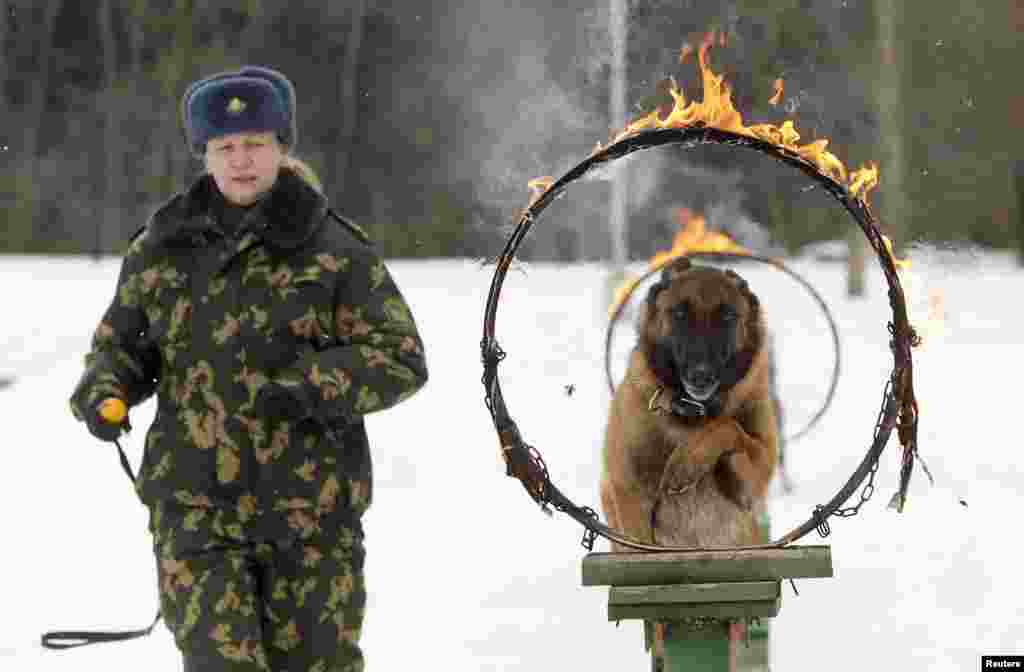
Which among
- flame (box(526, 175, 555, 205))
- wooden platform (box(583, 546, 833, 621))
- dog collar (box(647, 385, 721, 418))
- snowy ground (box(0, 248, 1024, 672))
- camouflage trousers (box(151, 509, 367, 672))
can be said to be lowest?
snowy ground (box(0, 248, 1024, 672))

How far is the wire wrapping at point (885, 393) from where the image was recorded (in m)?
4.08

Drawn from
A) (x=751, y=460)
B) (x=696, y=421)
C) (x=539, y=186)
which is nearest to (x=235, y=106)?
(x=539, y=186)

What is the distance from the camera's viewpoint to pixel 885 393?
414 cm

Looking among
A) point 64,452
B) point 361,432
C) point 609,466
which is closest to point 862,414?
point 64,452

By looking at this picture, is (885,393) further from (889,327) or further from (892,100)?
(892,100)

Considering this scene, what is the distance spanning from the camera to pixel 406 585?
21.2 feet

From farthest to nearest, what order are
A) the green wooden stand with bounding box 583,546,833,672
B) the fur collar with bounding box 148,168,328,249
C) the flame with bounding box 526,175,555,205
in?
the flame with bounding box 526,175,555,205 < the green wooden stand with bounding box 583,546,833,672 < the fur collar with bounding box 148,168,328,249

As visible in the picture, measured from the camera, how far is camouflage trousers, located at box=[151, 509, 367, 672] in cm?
333

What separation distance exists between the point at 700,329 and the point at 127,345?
1.84 m

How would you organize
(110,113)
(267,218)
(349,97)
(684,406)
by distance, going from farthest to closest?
1. (110,113)
2. (349,97)
3. (684,406)
4. (267,218)

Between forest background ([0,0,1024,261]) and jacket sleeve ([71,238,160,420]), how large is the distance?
267cm

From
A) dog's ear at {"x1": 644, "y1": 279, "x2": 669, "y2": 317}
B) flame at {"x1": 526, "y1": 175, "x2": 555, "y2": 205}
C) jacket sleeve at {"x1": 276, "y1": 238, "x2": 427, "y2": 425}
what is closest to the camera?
jacket sleeve at {"x1": 276, "y1": 238, "x2": 427, "y2": 425}

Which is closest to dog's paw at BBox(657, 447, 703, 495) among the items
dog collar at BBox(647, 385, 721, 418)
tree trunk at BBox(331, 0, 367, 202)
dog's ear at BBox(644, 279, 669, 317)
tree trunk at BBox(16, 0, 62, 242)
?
dog collar at BBox(647, 385, 721, 418)

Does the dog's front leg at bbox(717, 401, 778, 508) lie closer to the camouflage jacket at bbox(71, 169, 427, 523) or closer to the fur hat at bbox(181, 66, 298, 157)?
the camouflage jacket at bbox(71, 169, 427, 523)
